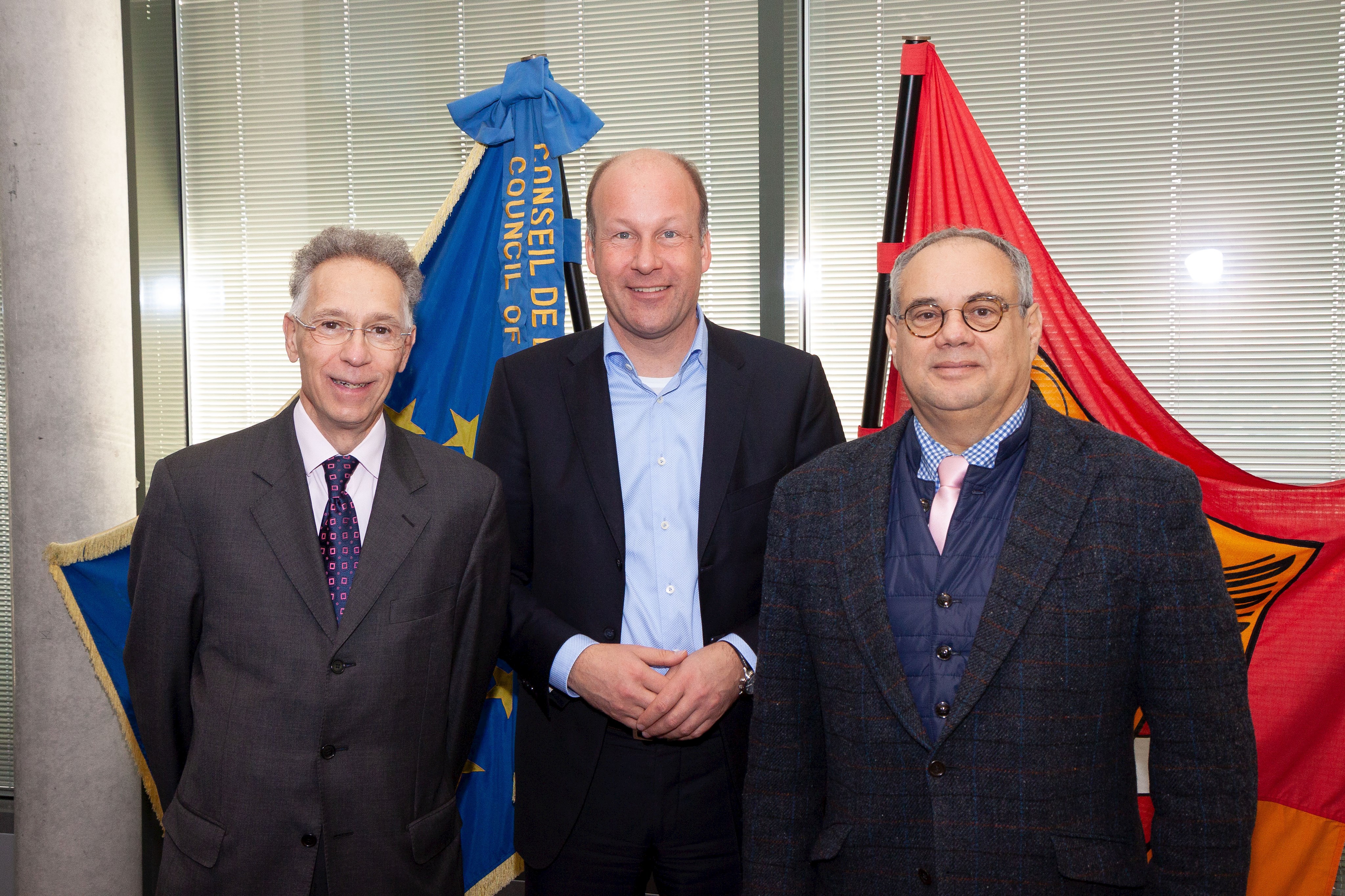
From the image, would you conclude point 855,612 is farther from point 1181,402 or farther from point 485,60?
point 485,60

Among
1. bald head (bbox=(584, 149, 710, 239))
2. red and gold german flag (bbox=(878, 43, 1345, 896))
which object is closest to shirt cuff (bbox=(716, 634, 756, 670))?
bald head (bbox=(584, 149, 710, 239))

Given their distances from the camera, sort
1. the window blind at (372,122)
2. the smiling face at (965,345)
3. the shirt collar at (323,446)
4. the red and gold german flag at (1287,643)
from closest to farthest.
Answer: the smiling face at (965,345) → the shirt collar at (323,446) → the red and gold german flag at (1287,643) → the window blind at (372,122)

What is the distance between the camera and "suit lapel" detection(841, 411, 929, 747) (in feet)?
4.36

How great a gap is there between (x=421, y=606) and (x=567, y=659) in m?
0.28

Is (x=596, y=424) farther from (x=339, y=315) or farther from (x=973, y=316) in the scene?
(x=973, y=316)

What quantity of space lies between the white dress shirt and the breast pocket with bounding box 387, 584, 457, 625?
136 millimetres

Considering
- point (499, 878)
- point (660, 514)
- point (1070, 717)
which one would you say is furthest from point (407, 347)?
point (499, 878)

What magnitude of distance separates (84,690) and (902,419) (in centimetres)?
258

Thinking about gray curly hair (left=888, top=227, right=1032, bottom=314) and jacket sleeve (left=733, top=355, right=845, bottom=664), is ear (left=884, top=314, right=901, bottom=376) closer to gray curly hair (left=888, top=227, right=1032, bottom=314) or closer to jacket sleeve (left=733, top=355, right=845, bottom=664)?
gray curly hair (left=888, top=227, right=1032, bottom=314)

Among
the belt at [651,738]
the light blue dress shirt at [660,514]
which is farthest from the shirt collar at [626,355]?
the belt at [651,738]

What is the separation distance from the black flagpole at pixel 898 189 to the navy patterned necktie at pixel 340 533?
1379mm

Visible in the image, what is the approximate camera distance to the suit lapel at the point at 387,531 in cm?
150

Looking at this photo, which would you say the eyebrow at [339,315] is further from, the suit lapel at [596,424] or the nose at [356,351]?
the suit lapel at [596,424]

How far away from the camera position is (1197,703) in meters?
1.29
